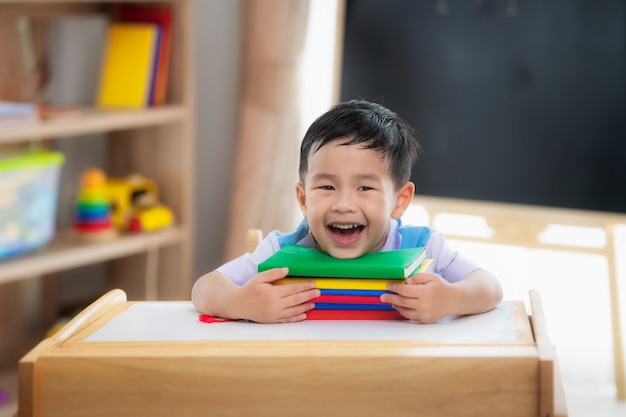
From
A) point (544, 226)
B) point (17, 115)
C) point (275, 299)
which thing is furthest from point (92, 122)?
point (275, 299)

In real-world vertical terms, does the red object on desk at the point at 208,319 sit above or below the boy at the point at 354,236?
below

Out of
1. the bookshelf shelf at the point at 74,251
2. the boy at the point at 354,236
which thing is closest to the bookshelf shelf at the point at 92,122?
the bookshelf shelf at the point at 74,251

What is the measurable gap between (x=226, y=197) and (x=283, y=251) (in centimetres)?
195

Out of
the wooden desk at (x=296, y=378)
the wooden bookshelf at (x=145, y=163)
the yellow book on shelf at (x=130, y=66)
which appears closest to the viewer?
the wooden desk at (x=296, y=378)

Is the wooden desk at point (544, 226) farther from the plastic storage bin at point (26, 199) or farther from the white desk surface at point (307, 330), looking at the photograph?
the white desk surface at point (307, 330)

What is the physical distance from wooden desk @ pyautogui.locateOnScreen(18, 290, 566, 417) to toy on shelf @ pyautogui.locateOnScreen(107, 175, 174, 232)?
5.38 ft

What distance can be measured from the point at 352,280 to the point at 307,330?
0.10 metres

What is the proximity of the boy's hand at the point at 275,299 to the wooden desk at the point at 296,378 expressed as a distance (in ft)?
0.37

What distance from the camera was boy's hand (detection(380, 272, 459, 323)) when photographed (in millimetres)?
1228

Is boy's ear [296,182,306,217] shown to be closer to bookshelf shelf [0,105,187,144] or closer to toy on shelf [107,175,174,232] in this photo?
bookshelf shelf [0,105,187,144]

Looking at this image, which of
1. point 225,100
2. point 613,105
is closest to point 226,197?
point 225,100

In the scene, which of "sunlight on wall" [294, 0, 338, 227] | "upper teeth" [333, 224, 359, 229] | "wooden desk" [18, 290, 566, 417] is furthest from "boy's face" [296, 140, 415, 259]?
"sunlight on wall" [294, 0, 338, 227]

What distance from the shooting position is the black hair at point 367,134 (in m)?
1.34

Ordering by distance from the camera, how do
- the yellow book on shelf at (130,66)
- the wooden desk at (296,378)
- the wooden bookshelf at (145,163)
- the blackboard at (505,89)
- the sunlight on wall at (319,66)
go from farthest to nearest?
the sunlight on wall at (319,66)
the yellow book on shelf at (130,66)
the wooden bookshelf at (145,163)
the blackboard at (505,89)
the wooden desk at (296,378)
